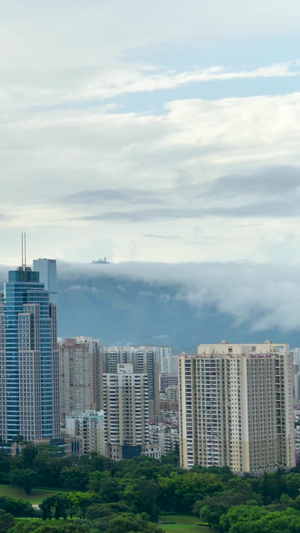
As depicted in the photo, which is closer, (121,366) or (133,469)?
(133,469)

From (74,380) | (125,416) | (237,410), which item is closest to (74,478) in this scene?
(237,410)

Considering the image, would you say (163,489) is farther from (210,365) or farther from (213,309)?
(213,309)

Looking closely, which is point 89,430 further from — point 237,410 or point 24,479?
point 24,479

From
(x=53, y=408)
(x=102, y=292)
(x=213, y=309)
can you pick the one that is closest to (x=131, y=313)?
(x=102, y=292)

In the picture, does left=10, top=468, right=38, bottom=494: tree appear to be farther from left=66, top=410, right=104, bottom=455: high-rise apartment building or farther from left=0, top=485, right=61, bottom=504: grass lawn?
left=66, top=410, right=104, bottom=455: high-rise apartment building

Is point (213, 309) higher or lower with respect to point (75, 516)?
higher

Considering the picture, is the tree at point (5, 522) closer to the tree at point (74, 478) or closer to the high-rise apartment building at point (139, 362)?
the tree at point (74, 478)
